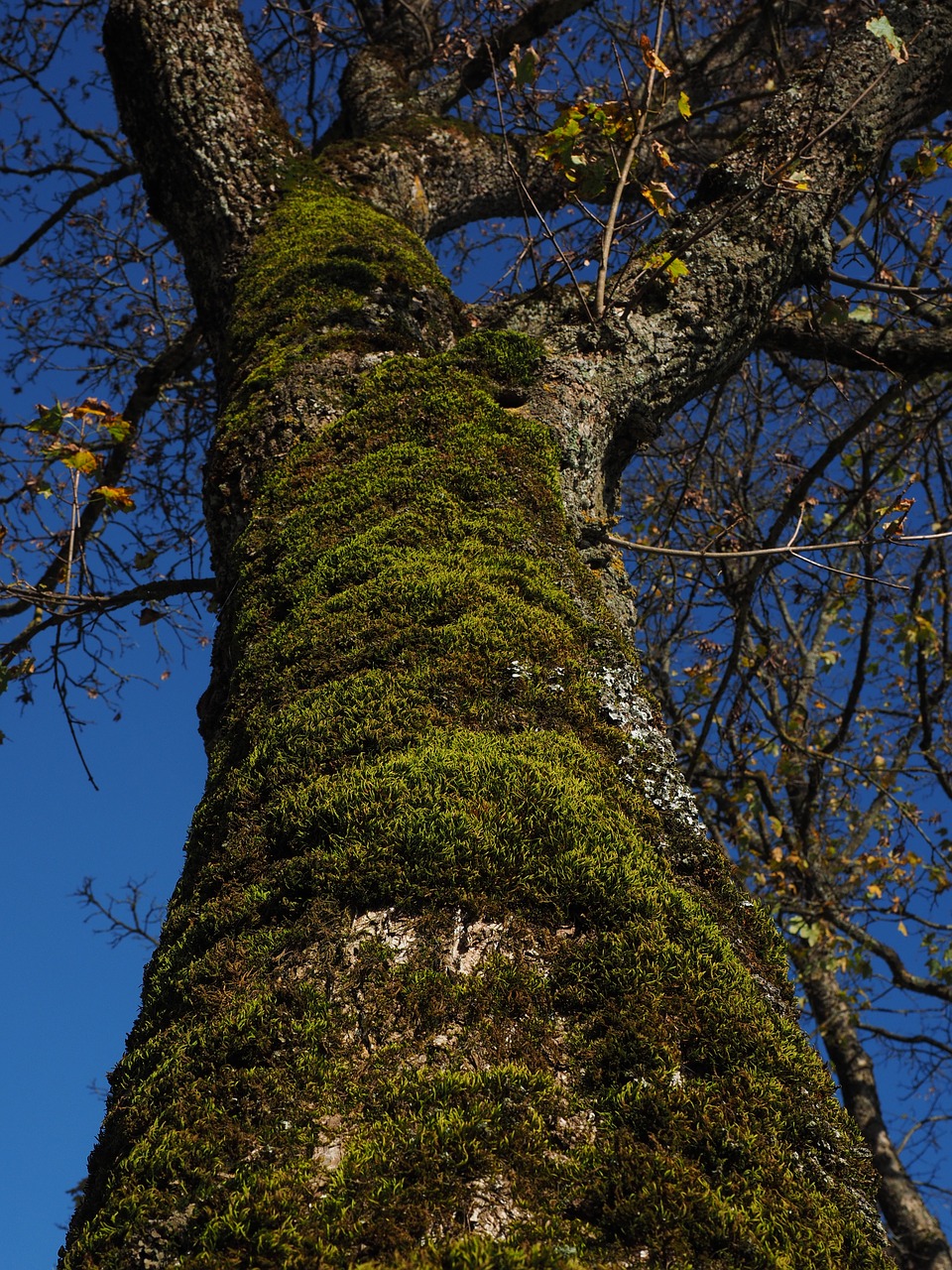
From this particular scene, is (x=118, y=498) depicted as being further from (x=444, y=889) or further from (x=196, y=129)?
(x=444, y=889)

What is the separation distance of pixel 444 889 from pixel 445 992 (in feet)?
0.48

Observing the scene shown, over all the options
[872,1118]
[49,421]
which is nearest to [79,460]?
[49,421]

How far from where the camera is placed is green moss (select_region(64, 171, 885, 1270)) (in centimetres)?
96

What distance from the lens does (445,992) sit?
3.79 feet

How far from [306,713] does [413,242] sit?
2393 mm

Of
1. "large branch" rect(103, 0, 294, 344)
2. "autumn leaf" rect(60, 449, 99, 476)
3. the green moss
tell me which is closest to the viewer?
the green moss

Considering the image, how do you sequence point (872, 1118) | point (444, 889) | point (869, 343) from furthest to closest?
point (872, 1118) < point (869, 343) < point (444, 889)

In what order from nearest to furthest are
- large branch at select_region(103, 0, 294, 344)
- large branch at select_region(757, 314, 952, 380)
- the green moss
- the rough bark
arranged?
1. the green moss
2. large branch at select_region(103, 0, 294, 344)
3. large branch at select_region(757, 314, 952, 380)
4. the rough bark

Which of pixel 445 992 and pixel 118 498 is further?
pixel 118 498

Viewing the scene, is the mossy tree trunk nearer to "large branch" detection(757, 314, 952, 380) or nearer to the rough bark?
"large branch" detection(757, 314, 952, 380)

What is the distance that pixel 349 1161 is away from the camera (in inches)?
A: 38.2

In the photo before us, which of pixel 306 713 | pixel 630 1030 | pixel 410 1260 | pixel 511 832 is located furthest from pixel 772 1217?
pixel 306 713

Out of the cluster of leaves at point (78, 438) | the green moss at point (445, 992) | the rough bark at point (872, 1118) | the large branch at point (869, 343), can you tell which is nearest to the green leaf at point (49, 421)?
the cluster of leaves at point (78, 438)

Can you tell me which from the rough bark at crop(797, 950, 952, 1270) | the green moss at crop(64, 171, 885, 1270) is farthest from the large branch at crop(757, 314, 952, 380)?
the rough bark at crop(797, 950, 952, 1270)
